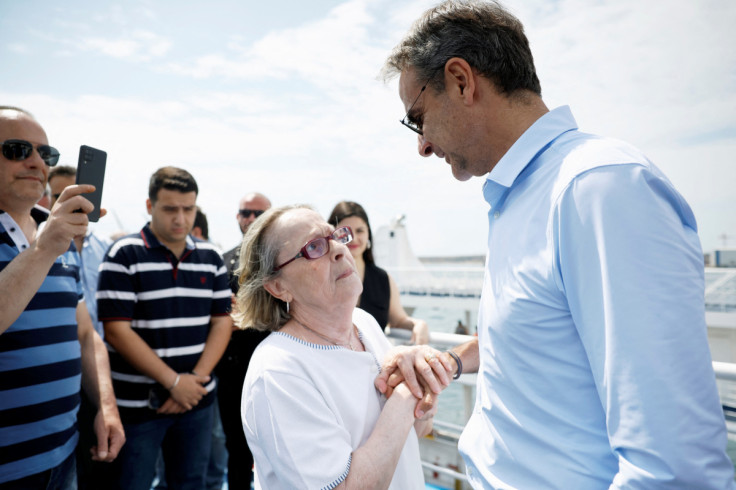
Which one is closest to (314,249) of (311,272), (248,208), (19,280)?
(311,272)

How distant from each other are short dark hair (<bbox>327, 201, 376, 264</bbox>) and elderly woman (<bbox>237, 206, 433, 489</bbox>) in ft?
5.35

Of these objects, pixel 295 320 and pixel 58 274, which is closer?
pixel 295 320

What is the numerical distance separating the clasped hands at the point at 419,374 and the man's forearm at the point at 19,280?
54.3 inches

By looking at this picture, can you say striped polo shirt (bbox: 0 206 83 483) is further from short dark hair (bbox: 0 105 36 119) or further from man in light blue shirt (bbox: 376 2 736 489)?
man in light blue shirt (bbox: 376 2 736 489)

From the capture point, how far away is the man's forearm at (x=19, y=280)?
1.63 metres

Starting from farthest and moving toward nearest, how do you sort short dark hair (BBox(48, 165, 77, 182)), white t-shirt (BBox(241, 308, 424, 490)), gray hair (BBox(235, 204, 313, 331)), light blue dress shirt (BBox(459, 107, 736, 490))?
short dark hair (BBox(48, 165, 77, 182)) < gray hair (BBox(235, 204, 313, 331)) < white t-shirt (BBox(241, 308, 424, 490)) < light blue dress shirt (BBox(459, 107, 736, 490))

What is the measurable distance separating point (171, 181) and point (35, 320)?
58.3 inches

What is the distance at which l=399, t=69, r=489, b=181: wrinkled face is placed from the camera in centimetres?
125

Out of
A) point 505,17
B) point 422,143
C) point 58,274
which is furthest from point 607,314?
point 58,274

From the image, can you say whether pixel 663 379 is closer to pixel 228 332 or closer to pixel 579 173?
pixel 579 173

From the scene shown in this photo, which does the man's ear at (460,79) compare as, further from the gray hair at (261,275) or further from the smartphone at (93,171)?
the smartphone at (93,171)

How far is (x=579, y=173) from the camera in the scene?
2.84ft

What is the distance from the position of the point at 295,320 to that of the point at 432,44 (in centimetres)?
111

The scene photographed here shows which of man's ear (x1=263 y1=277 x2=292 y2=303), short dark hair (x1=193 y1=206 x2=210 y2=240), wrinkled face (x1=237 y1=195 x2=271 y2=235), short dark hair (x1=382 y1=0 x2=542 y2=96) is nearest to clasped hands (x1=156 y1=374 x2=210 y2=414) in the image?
man's ear (x1=263 y1=277 x2=292 y2=303)
